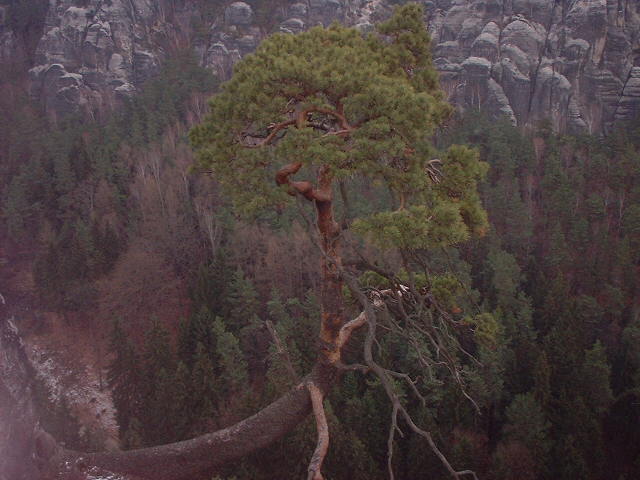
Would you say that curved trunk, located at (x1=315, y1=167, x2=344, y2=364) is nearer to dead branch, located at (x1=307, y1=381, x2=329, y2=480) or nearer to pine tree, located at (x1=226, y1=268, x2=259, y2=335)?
dead branch, located at (x1=307, y1=381, x2=329, y2=480)

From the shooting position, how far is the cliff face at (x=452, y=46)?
52.8 m

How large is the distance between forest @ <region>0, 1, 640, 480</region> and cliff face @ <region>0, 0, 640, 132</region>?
617cm

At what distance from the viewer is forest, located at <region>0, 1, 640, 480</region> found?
17766mm

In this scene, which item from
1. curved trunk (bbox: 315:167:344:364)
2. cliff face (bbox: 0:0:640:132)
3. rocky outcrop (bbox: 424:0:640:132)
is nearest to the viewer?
curved trunk (bbox: 315:167:344:364)

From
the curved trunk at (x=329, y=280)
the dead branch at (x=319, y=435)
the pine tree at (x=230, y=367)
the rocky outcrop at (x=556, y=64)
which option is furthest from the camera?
the rocky outcrop at (x=556, y=64)

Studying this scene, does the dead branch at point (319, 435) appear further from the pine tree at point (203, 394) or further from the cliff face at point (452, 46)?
the cliff face at point (452, 46)

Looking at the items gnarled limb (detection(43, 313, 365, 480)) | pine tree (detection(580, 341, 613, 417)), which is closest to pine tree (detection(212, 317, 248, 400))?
pine tree (detection(580, 341, 613, 417))

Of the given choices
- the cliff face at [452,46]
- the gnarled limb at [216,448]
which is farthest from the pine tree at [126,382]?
the cliff face at [452,46]

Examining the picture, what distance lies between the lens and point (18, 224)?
3859cm

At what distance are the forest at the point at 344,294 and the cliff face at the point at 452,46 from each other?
6.17 meters

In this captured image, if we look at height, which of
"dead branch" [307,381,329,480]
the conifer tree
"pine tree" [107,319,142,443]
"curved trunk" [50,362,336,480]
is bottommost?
"pine tree" [107,319,142,443]

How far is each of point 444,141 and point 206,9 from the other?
46.8m

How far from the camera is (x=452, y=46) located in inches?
2279

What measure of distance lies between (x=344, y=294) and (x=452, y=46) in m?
57.1
